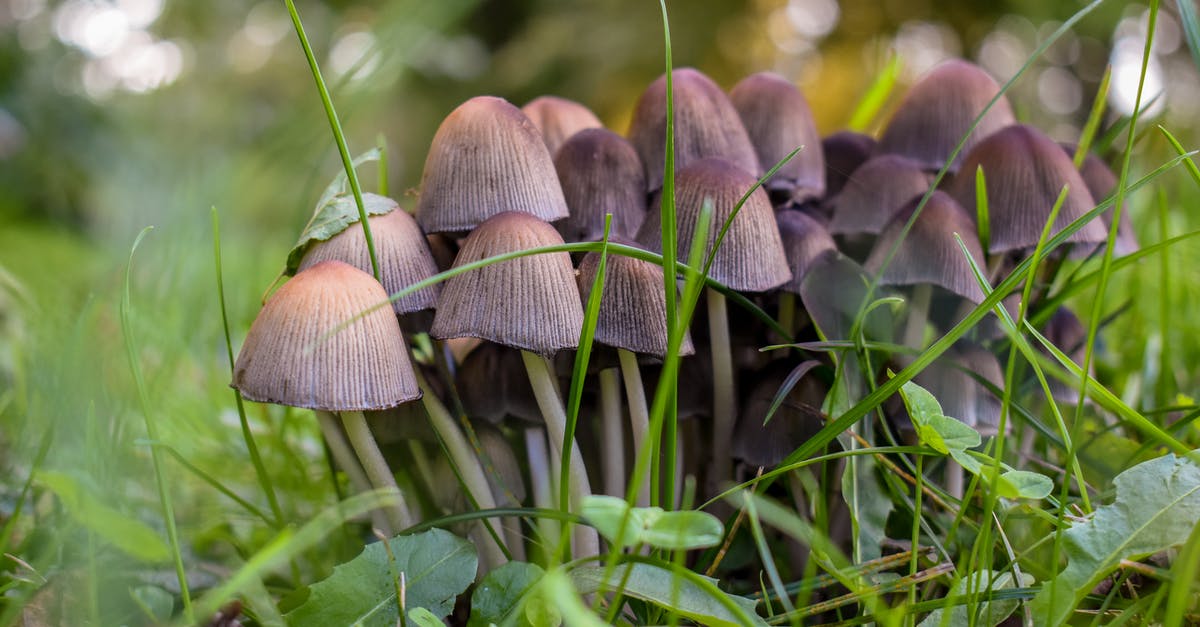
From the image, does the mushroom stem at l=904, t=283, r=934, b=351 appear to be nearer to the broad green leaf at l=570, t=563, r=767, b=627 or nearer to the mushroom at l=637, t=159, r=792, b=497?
the mushroom at l=637, t=159, r=792, b=497

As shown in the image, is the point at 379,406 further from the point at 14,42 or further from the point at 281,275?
the point at 14,42

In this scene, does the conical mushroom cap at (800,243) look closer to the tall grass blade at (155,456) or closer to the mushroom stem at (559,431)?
the mushroom stem at (559,431)

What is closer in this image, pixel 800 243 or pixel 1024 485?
pixel 1024 485

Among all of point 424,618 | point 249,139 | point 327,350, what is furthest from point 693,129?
point 249,139

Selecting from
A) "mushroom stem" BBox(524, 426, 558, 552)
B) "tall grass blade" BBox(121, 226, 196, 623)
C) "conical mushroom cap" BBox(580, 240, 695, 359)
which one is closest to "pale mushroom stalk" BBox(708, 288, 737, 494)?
Result: "conical mushroom cap" BBox(580, 240, 695, 359)

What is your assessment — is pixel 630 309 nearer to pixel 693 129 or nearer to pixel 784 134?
pixel 693 129

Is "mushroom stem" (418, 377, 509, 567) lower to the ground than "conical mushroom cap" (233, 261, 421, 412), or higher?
lower
